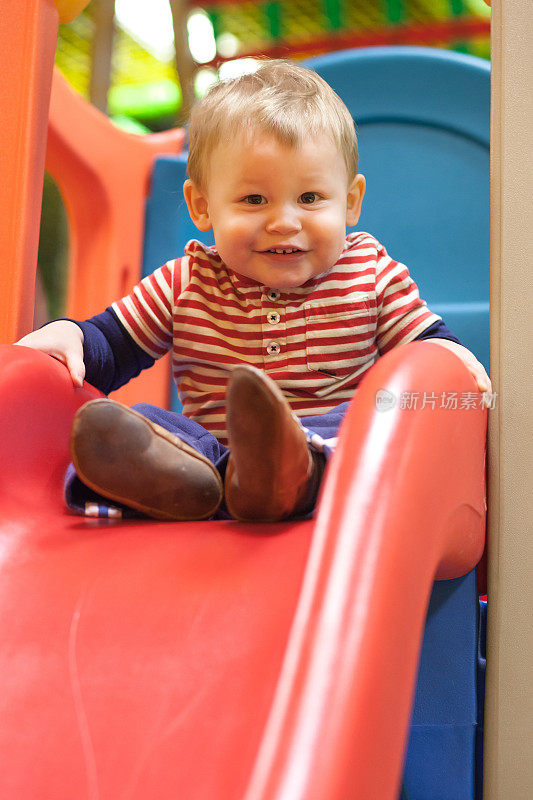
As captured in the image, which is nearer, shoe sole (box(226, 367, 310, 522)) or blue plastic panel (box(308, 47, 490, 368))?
shoe sole (box(226, 367, 310, 522))

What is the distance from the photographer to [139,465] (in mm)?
579

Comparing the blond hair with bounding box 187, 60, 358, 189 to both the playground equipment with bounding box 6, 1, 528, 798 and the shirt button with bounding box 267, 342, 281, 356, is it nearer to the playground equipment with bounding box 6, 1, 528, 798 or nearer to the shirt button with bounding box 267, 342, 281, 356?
the shirt button with bounding box 267, 342, 281, 356

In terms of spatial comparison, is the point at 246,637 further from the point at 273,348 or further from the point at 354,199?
the point at 354,199

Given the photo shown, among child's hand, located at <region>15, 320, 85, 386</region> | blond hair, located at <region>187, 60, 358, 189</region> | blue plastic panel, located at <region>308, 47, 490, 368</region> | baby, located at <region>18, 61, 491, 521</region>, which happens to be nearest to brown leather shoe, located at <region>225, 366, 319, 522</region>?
baby, located at <region>18, 61, 491, 521</region>

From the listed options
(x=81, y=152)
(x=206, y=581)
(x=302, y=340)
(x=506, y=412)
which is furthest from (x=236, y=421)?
(x=81, y=152)

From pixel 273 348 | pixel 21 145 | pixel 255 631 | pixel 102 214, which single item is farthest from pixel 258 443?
pixel 102 214

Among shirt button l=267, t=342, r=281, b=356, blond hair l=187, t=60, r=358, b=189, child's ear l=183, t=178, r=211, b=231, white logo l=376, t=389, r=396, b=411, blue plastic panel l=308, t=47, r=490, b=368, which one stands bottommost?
white logo l=376, t=389, r=396, b=411

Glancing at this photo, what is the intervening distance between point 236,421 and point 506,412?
8.6 inches

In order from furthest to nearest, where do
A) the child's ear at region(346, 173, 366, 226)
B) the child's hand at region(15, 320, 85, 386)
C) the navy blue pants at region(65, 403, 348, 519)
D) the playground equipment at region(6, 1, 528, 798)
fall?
1. the child's ear at region(346, 173, 366, 226)
2. the child's hand at region(15, 320, 85, 386)
3. the navy blue pants at region(65, 403, 348, 519)
4. the playground equipment at region(6, 1, 528, 798)

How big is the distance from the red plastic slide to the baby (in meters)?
0.17

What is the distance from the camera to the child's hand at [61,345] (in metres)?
0.77

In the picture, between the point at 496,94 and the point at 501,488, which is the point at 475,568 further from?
the point at 496,94

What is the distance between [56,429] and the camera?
0.72 m

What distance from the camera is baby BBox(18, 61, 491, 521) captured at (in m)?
0.79
